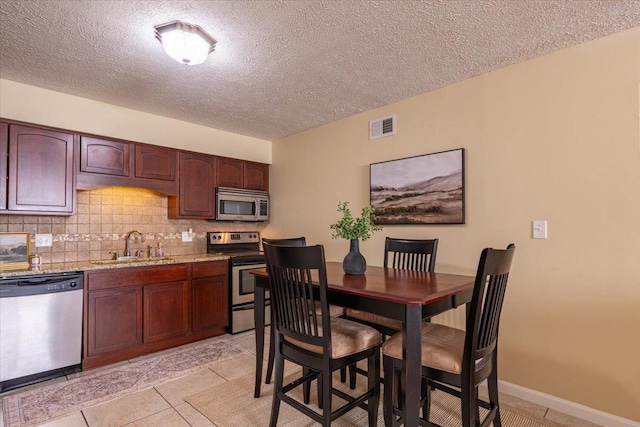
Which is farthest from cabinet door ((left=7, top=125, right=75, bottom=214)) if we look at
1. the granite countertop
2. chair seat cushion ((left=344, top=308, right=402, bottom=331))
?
chair seat cushion ((left=344, top=308, right=402, bottom=331))

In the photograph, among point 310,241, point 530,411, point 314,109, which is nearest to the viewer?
point 530,411

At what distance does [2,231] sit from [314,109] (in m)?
2.95

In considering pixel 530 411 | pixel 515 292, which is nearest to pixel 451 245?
pixel 515 292

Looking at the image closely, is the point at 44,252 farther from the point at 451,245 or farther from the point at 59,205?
the point at 451,245

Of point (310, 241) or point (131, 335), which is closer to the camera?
point (131, 335)

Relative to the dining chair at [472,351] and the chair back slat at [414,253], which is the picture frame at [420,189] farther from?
the dining chair at [472,351]

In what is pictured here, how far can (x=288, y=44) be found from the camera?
86.5 inches

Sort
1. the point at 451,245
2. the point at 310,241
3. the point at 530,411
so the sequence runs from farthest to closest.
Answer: the point at 310,241 → the point at 451,245 → the point at 530,411

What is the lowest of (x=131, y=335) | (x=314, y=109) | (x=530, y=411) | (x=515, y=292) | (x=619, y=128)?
(x=530, y=411)

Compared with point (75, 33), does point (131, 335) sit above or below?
below

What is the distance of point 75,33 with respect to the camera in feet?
6.78

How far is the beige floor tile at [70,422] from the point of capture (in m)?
2.06

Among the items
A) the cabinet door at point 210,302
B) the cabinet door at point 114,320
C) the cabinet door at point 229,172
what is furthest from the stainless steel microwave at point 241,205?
the cabinet door at point 114,320

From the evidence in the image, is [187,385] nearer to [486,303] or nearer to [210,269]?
[210,269]
